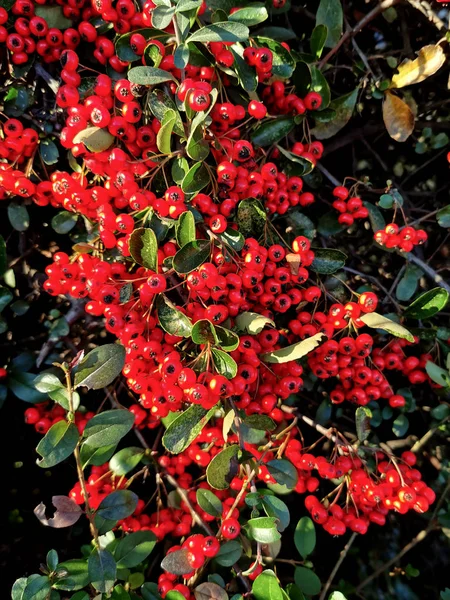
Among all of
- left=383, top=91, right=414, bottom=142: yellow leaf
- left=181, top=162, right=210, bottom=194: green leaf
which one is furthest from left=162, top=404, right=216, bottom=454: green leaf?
left=383, top=91, right=414, bottom=142: yellow leaf

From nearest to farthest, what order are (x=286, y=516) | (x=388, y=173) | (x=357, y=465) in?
(x=286, y=516) → (x=357, y=465) → (x=388, y=173)

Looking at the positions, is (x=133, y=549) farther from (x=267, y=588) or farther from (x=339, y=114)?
(x=339, y=114)

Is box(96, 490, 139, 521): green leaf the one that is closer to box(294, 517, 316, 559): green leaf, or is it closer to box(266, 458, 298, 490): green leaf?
box(266, 458, 298, 490): green leaf

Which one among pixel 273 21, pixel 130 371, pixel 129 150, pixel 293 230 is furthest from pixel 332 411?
pixel 273 21

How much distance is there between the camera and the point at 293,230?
1.97m

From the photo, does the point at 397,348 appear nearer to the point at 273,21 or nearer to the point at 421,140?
the point at 421,140

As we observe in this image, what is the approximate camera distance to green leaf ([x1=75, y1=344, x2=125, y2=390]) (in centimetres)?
159

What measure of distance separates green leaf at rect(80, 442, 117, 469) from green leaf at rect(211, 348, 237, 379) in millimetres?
520

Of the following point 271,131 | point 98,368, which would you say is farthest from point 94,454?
point 271,131

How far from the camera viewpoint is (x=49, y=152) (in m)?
1.88

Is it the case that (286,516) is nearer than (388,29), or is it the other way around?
(286,516)

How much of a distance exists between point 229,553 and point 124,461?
1.81 ft

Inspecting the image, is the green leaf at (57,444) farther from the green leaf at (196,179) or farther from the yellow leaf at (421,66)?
the yellow leaf at (421,66)

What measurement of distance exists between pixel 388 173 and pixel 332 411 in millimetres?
1238
